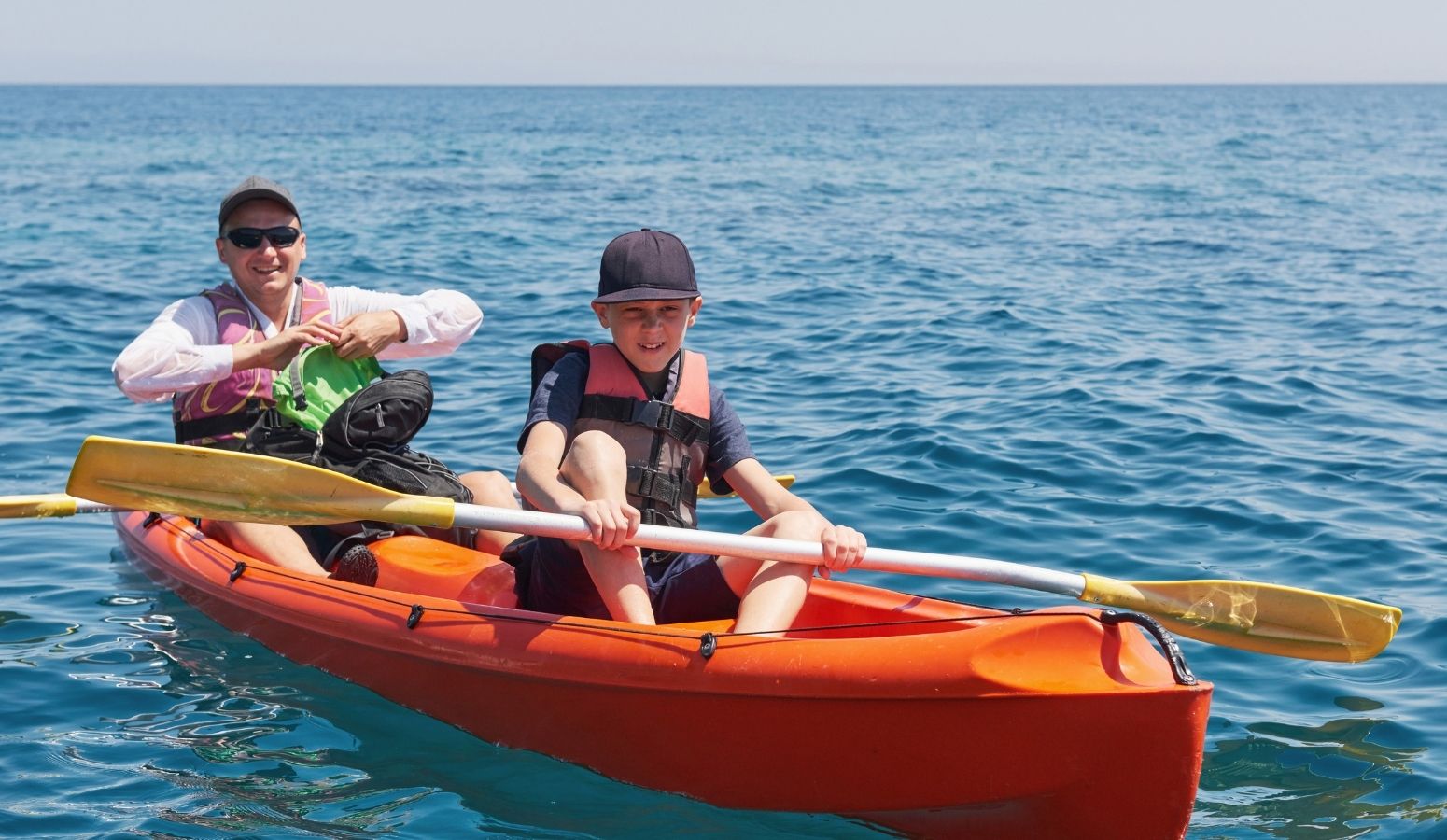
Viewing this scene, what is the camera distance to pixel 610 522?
3.68m

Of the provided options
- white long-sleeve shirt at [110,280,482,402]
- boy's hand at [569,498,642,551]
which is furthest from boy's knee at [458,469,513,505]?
boy's hand at [569,498,642,551]

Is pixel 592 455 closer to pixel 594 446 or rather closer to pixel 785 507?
pixel 594 446

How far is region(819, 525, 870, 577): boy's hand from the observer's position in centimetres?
372

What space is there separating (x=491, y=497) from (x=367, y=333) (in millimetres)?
743

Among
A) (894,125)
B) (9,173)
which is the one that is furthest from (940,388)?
(894,125)

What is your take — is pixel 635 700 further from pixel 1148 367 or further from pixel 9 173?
pixel 9 173

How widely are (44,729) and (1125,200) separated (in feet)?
62.6

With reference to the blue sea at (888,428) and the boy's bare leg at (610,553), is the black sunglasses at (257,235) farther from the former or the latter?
the boy's bare leg at (610,553)

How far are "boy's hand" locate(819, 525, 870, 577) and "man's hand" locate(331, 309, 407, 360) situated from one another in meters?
2.17

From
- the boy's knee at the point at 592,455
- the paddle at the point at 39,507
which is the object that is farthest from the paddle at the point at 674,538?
the paddle at the point at 39,507

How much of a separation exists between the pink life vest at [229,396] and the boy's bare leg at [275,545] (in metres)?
0.35

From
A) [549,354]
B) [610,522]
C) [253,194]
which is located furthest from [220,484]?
[610,522]

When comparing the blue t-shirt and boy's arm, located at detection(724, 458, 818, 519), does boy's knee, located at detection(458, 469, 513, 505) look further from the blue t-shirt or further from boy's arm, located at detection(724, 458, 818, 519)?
boy's arm, located at detection(724, 458, 818, 519)

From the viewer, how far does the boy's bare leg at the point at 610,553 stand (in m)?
3.91
